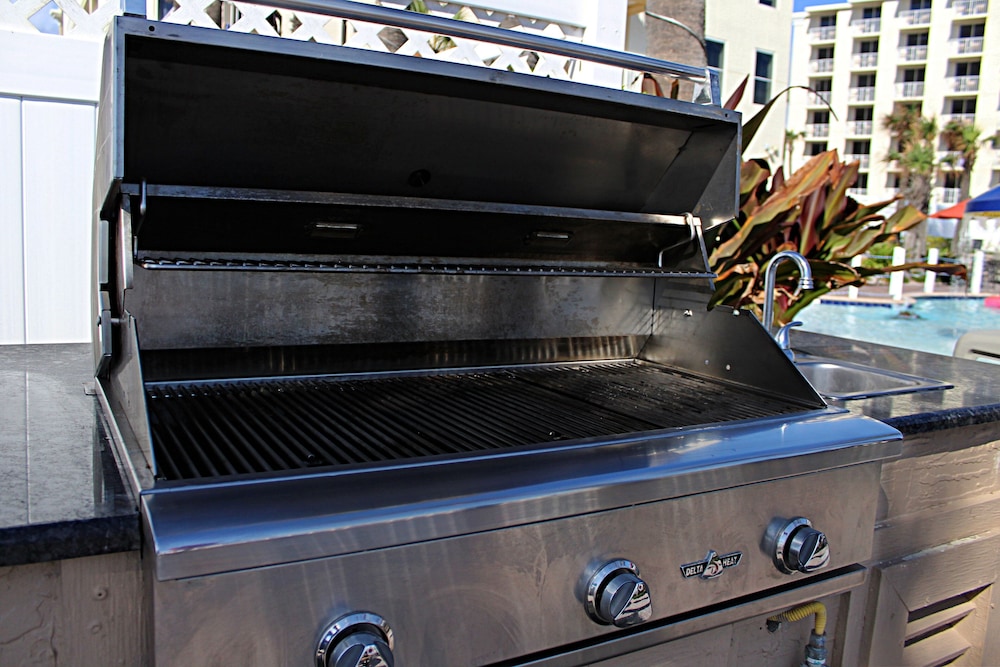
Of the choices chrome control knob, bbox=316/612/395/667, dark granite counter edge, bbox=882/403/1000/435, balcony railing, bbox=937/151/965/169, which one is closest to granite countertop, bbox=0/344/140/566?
chrome control knob, bbox=316/612/395/667

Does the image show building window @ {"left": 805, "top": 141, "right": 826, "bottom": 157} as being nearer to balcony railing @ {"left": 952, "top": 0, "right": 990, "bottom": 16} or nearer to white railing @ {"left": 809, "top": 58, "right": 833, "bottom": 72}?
white railing @ {"left": 809, "top": 58, "right": 833, "bottom": 72}

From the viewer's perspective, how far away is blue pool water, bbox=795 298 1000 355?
9896mm

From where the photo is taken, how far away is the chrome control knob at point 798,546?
1293 mm

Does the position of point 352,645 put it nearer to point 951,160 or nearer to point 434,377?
point 434,377

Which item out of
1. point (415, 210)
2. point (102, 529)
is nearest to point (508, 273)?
point (415, 210)

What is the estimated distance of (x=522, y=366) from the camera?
1.97m

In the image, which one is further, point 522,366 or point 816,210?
point 816,210

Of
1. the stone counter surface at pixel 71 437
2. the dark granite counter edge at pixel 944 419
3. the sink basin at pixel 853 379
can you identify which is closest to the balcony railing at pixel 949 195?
the stone counter surface at pixel 71 437

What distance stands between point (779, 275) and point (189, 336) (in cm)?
236

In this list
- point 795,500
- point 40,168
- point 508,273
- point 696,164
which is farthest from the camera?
point 40,168

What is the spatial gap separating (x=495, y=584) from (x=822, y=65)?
3701 cm

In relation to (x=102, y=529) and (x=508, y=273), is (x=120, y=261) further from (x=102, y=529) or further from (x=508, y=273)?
(x=508, y=273)

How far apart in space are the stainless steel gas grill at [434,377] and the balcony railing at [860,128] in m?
34.8

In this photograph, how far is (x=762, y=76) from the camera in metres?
14.9
